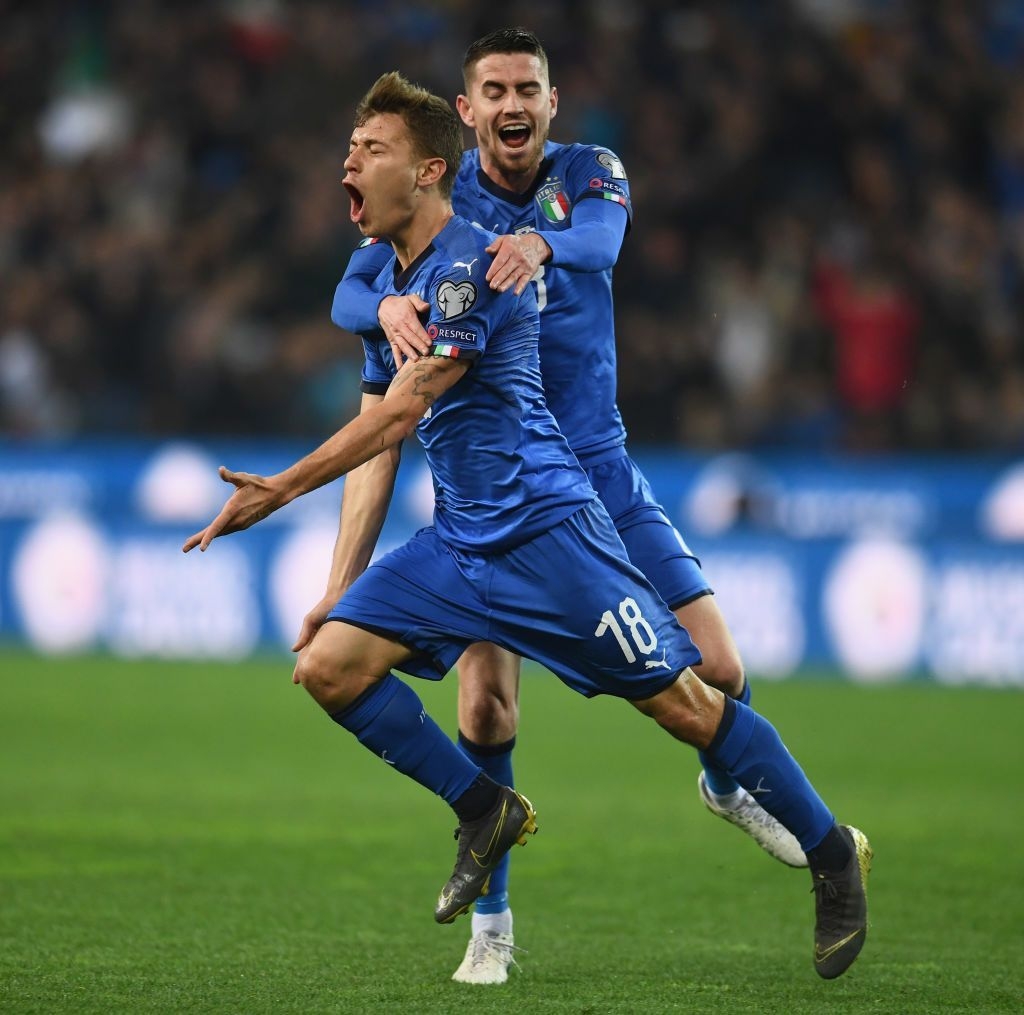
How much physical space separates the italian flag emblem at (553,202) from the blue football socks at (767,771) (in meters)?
1.55

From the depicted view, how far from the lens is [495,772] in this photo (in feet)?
18.1

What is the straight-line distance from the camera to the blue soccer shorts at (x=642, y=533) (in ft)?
18.6

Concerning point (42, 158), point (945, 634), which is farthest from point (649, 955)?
point (42, 158)

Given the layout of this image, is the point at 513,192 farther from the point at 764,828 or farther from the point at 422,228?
the point at 764,828

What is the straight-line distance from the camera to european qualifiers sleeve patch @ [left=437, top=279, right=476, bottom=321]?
4742 mm

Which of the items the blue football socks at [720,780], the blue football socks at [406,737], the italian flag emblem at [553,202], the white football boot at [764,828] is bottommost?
the white football boot at [764,828]

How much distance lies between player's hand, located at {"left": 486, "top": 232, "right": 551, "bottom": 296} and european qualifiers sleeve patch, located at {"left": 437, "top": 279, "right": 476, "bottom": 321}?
2.4 inches

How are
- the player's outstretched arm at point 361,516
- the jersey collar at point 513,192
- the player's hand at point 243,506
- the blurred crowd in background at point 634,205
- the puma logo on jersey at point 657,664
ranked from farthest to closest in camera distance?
the blurred crowd in background at point 634,205 → the jersey collar at point 513,192 → the player's outstretched arm at point 361,516 → the puma logo on jersey at point 657,664 → the player's hand at point 243,506

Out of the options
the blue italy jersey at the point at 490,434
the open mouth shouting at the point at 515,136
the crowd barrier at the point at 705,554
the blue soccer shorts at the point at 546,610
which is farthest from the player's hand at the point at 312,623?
the crowd barrier at the point at 705,554

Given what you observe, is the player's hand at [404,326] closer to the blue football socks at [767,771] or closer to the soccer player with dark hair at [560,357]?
the soccer player with dark hair at [560,357]

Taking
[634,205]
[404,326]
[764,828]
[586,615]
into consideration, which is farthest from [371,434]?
[634,205]

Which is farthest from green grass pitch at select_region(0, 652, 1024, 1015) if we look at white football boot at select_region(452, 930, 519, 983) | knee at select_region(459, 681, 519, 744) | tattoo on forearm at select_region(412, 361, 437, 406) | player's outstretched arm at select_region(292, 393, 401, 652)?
tattoo on forearm at select_region(412, 361, 437, 406)

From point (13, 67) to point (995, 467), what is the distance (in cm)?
977

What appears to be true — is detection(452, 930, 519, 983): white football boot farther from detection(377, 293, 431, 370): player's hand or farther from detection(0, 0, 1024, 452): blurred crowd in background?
detection(0, 0, 1024, 452): blurred crowd in background
